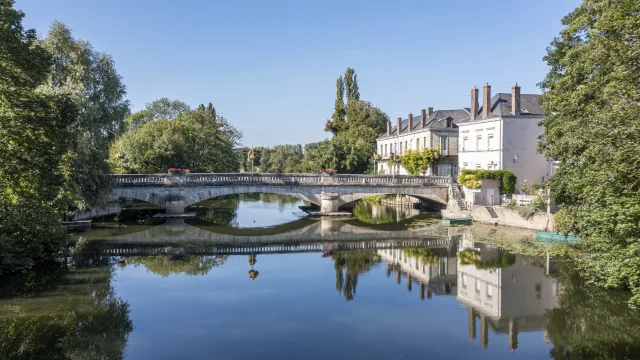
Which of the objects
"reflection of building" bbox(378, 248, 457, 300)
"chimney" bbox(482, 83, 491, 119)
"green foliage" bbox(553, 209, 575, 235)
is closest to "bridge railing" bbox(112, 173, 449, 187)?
"chimney" bbox(482, 83, 491, 119)

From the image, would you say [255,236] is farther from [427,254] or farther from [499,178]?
[499,178]

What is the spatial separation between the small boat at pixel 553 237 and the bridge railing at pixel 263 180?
1272 cm

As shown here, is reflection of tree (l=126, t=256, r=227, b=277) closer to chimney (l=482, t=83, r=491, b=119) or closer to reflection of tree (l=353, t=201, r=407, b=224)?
reflection of tree (l=353, t=201, r=407, b=224)

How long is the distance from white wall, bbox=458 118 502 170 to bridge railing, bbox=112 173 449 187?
3900 millimetres

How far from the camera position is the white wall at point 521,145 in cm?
3600

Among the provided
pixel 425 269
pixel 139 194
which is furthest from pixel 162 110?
pixel 425 269

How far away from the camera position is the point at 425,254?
22703 mm

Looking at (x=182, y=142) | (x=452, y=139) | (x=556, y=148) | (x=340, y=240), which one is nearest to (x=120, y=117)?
(x=182, y=142)

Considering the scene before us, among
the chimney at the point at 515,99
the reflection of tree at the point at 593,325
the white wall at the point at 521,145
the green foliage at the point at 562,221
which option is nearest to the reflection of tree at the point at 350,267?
the reflection of tree at the point at 593,325

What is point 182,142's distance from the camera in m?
43.5

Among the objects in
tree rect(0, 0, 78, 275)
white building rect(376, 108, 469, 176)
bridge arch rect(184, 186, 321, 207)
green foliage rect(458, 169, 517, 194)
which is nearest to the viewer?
tree rect(0, 0, 78, 275)

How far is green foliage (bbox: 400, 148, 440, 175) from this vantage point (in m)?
44.8

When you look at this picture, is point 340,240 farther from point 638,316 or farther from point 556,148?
point 638,316

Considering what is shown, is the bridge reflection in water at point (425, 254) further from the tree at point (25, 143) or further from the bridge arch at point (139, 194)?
the tree at point (25, 143)
